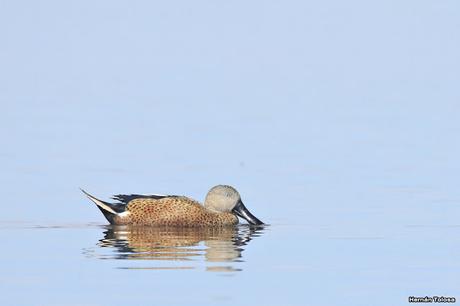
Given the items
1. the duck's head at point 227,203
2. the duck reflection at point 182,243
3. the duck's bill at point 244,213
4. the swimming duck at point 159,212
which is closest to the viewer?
the duck reflection at point 182,243

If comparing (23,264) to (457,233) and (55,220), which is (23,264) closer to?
(55,220)

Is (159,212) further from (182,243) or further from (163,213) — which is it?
(182,243)

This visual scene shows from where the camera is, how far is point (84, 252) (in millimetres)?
14016

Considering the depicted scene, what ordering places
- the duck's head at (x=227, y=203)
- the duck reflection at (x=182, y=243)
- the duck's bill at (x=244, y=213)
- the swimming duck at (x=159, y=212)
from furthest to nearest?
the duck's head at (x=227, y=203) → the duck's bill at (x=244, y=213) → the swimming duck at (x=159, y=212) → the duck reflection at (x=182, y=243)

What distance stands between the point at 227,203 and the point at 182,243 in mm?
2134

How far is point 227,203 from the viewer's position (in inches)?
669

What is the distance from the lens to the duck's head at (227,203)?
17.0 m

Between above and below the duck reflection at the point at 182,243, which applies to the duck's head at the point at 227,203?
above

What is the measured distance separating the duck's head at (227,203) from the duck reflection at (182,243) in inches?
5.8

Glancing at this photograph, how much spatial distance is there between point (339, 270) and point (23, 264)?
260 centimetres

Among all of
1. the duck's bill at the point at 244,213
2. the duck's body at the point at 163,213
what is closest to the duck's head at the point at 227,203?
the duck's bill at the point at 244,213

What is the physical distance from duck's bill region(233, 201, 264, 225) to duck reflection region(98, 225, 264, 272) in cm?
10

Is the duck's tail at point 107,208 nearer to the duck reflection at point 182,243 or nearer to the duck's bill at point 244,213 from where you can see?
the duck reflection at point 182,243

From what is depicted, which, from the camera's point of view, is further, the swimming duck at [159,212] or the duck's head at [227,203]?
the duck's head at [227,203]
